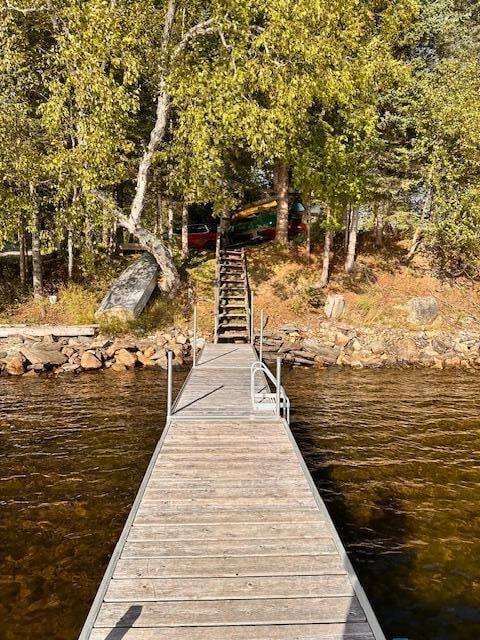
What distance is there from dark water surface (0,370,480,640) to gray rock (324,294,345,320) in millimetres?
6001

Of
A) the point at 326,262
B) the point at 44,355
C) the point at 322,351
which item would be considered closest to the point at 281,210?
the point at 326,262

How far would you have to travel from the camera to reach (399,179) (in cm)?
2300

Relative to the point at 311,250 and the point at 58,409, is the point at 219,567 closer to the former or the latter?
the point at 58,409

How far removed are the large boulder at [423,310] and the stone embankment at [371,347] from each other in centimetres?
81

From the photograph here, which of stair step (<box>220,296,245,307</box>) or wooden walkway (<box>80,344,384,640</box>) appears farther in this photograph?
stair step (<box>220,296,245,307</box>)

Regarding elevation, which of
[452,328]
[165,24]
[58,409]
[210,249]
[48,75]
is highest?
[165,24]

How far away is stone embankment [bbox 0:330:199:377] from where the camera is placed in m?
17.5

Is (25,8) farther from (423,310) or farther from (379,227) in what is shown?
(423,310)

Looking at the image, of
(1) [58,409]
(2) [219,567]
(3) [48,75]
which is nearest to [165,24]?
(3) [48,75]

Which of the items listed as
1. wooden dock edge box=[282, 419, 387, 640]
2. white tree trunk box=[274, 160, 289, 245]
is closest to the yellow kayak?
white tree trunk box=[274, 160, 289, 245]

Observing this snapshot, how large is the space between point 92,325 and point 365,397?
37.5 ft

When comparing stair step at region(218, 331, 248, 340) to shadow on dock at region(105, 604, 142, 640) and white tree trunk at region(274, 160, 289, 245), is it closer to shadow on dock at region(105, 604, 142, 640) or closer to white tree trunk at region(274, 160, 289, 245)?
white tree trunk at region(274, 160, 289, 245)

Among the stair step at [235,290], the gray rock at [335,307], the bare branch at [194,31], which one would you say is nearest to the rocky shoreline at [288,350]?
the gray rock at [335,307]

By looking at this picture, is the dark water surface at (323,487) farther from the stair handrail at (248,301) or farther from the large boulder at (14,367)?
the stair handrail at (248,301)
